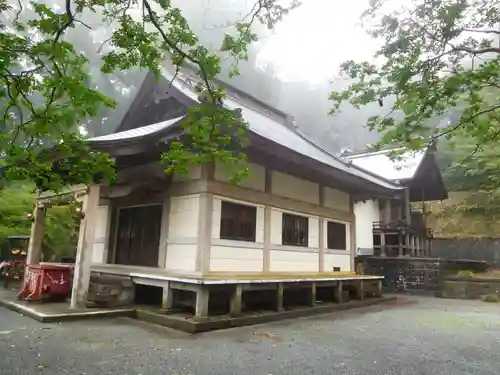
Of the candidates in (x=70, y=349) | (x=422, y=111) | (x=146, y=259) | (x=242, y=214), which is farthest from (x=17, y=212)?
(x=422, y=111)

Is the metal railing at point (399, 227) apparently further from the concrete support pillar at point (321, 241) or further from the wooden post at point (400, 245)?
the concrete support pillar at point (321, 241)

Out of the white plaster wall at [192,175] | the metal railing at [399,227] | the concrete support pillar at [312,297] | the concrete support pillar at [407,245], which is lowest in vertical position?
the concrete support pillar at [312,297]

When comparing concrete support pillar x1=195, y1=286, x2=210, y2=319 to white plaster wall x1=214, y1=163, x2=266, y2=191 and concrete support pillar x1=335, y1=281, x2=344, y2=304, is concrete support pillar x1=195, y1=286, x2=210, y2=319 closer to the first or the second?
white plaster wall x1=214, y1=163, x2=266, y2=191

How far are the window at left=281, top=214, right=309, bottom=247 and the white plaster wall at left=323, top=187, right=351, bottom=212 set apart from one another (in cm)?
122

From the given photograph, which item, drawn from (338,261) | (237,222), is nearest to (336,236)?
(338,261)

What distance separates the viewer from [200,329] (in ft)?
19.6

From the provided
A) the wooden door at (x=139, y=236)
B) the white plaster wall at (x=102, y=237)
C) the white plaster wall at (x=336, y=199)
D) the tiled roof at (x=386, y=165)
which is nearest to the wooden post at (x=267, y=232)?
the wooden door at (x=139, y=236)

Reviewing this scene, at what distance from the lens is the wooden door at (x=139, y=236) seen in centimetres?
866

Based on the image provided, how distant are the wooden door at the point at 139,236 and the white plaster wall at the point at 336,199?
4.91 metres

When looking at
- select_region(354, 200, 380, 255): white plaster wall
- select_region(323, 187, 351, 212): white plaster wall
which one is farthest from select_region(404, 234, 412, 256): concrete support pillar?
select_region(323, 187, 351, 212): white plaster wall

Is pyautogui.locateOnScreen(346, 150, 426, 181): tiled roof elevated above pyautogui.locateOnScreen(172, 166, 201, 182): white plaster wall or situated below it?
above

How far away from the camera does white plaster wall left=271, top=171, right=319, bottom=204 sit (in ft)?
31.1

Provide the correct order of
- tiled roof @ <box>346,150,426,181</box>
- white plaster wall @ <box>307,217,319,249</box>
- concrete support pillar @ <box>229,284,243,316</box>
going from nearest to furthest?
concrete support pillar @ <box>229,284,243,316</box>, white plaster wall @ <box>307,217,319,249</box>, tiled roof @ <box>346,150,426,181</box>

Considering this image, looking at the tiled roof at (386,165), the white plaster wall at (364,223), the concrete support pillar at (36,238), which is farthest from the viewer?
the white plaster wall at (364,223)
